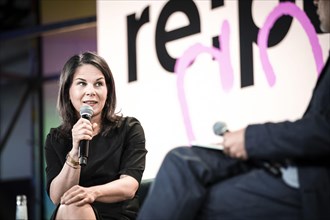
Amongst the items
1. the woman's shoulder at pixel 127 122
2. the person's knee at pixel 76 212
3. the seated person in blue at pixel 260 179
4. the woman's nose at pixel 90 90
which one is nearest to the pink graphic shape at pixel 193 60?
the woman's shoulder at pixel 127 122

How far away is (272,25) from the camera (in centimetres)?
263

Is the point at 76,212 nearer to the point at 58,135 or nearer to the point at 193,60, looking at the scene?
the point at 58,135

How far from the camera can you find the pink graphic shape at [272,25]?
2510 millimetres

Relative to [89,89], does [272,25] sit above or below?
above

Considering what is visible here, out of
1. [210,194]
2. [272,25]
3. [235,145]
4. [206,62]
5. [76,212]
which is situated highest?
[272,25]

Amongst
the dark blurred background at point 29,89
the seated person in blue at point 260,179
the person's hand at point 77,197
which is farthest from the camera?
the dark blurred background at point 29,89

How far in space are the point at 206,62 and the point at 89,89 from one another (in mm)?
974

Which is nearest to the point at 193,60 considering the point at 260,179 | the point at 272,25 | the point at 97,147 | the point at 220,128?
the point at 272,25

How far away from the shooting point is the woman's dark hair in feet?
6.81

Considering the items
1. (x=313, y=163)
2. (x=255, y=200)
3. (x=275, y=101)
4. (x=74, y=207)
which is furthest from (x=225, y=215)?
(x=275, y=101)

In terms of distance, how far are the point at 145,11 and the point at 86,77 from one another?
1.15 metres

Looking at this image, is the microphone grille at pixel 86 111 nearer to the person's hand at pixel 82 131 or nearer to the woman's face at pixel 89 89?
the person's hand at pixel 82 131

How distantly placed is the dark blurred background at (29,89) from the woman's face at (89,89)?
8.66 feet

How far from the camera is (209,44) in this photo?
282cm
